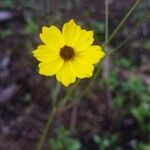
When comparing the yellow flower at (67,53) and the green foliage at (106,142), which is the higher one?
the yellow flower at (67,53)

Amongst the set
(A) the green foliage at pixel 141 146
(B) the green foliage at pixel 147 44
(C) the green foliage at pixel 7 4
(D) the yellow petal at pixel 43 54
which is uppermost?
(C) the green foliage at pixel 7 4

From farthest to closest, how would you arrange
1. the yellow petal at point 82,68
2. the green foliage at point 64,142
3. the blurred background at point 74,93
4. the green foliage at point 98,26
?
1. the green foliage at point 98,26
2. the blurred background at point 74,93
3. the green foliage at point 64,142
4. the yellow petal at point 82,68

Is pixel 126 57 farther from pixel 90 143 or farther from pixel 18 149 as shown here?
pixel 18 149

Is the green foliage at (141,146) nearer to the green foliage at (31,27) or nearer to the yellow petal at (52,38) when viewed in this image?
the green foliage at (31,27)

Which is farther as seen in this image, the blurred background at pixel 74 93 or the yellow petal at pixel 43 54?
the blurred background at pixel 74 93

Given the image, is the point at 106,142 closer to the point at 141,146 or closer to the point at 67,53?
the point at 141,146

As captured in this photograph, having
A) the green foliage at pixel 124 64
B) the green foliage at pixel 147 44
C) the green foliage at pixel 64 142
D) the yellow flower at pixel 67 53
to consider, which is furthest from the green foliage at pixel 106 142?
the yellow flower at pixel 67 53

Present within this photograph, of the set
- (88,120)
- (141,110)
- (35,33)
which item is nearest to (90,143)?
(88,120)
